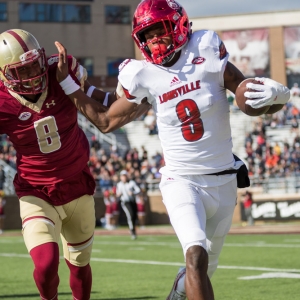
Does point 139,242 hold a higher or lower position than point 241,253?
lower

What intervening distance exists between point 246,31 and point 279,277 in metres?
35.2

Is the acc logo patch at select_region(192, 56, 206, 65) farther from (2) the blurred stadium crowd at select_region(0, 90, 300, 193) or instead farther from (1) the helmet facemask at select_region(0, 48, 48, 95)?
(2) the blurred stadium crowd at select_region(0, 90, 300, 193)

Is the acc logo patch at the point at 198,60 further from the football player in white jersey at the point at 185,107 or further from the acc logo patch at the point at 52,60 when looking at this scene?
the acc logo patch at the point at 52,60

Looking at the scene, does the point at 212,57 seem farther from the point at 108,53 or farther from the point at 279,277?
the point at 108,53

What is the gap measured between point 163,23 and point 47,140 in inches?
52.4

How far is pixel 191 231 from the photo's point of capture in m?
4.47

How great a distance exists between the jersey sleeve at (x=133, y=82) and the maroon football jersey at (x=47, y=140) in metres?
0.69

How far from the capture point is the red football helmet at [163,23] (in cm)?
476

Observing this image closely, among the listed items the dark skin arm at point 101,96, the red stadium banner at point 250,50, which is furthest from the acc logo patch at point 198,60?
the red stadium banner at point 250,50

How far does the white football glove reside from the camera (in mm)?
4301

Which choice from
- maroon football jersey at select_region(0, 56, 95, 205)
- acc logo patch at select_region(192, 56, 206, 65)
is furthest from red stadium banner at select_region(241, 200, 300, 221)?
acc logo patch at select_region(192, 56, 206, 65)

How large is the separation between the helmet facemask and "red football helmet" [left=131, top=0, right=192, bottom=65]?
830mm

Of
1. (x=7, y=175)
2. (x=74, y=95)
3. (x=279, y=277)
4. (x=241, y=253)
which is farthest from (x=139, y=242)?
(x=74, y=95)

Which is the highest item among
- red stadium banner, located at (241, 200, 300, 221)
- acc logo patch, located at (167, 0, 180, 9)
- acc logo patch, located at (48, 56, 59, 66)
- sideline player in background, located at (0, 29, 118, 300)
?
acc logo patch, located at (167, 0, 180, 9)
